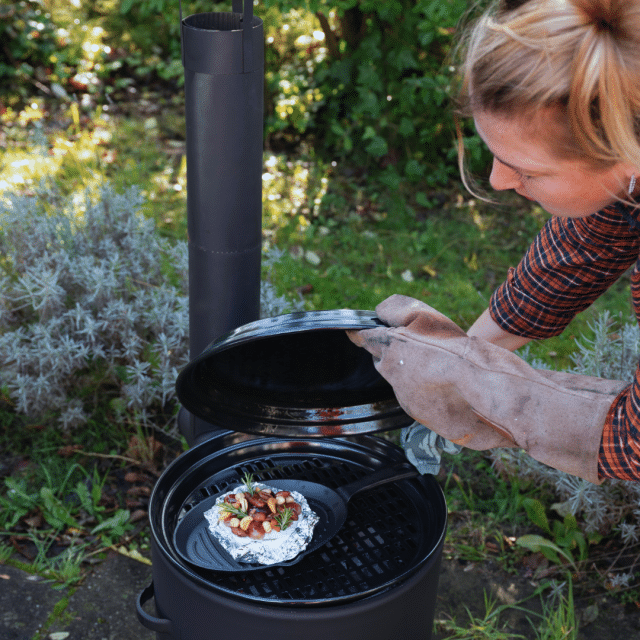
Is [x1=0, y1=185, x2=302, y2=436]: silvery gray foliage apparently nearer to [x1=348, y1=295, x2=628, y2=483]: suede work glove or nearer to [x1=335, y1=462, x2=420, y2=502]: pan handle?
[x1=335, y1=462, x2=420, y2=502]: pan handle

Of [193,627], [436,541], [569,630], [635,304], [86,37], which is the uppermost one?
[86,37]

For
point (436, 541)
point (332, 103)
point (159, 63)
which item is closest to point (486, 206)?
point (332, 103)

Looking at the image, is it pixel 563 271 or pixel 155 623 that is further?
pixel 563 271

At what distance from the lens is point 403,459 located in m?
1.77

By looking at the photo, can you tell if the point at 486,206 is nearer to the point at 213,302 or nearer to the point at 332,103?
the point at 332,103

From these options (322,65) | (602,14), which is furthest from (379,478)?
(322,65)

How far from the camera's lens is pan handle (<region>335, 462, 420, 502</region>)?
1655 millimetres

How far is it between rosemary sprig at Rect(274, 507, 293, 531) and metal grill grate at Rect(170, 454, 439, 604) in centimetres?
10

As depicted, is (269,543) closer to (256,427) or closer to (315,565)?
(315,565)

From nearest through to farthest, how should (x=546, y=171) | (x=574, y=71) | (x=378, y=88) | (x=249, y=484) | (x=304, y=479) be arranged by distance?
(x=574, y=71) → (x=546, y=171) → (x=249, y=484) → (x=304, y=479) → (x=378, y=88)

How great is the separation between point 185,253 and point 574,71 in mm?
1983

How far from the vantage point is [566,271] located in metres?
1.68

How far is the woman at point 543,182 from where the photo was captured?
40.9 inches

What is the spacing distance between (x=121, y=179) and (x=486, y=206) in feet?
6.72
